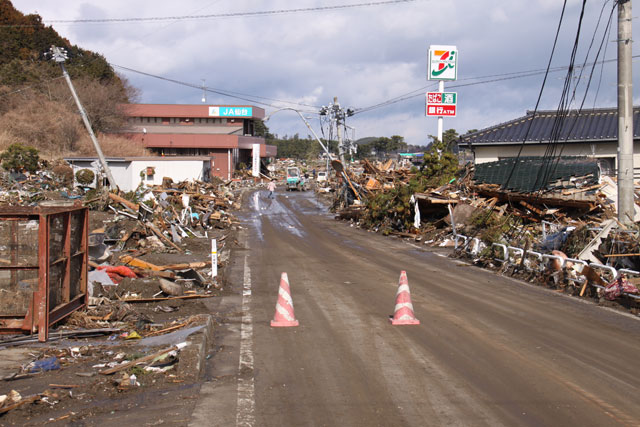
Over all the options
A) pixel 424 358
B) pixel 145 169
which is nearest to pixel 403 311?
pixel 424 358

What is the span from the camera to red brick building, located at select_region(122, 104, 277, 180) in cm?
7900

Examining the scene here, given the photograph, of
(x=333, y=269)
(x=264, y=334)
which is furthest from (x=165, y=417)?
(x=333, y=269)

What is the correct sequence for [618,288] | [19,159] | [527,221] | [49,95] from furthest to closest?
[49,95], [19,159], [527,221], [618,288]

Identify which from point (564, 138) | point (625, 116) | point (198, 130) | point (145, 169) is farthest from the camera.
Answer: point (198, 130)

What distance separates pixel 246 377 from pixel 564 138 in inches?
976

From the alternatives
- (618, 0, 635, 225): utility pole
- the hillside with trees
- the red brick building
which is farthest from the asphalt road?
the red brick building

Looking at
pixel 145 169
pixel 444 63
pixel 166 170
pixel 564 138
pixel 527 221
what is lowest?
pixel 527 221

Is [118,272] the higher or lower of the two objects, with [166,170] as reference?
lower

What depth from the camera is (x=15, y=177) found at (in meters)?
37.6

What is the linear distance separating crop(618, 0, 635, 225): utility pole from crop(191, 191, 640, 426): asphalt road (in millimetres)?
3075

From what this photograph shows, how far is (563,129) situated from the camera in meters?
28.4

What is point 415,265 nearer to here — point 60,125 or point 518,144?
point 518,144

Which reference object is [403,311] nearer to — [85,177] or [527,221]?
[527,221]

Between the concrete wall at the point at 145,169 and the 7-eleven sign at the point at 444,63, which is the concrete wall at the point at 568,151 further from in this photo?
the concrete wall at the point at 145,169
